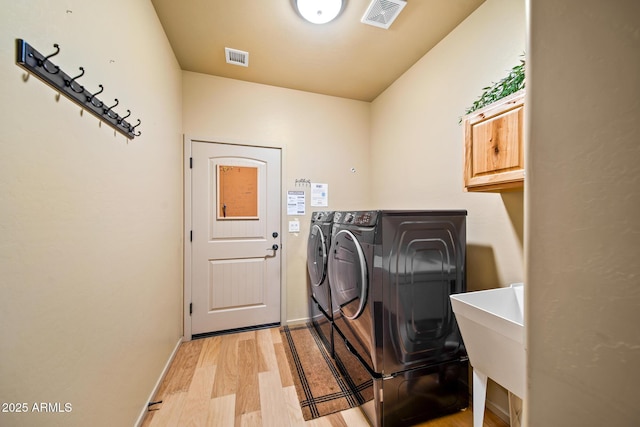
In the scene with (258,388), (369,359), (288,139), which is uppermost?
(288,139)

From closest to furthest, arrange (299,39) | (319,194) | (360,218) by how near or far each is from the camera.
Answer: (360,218), (299,39), (319,194)

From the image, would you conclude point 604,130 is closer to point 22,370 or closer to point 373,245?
point 373,245

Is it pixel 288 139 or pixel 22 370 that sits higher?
pixel 288 139

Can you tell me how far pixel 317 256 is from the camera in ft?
7.40

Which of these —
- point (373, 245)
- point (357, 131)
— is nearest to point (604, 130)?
point (373, 245)

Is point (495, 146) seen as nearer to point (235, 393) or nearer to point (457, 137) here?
point (457, 137)

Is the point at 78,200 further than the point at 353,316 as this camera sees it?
No

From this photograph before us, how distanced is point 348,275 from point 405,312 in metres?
0.40

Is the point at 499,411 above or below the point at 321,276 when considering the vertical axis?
below

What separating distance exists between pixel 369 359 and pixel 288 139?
90.1 inches

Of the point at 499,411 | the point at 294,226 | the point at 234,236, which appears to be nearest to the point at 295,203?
the point at 294,226

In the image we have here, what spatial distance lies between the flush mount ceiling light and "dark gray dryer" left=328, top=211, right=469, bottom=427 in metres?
1.42

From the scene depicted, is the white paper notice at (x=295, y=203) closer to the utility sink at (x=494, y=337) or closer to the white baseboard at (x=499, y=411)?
the utility sink at (x=494, y=337)

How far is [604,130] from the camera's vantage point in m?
0.31
